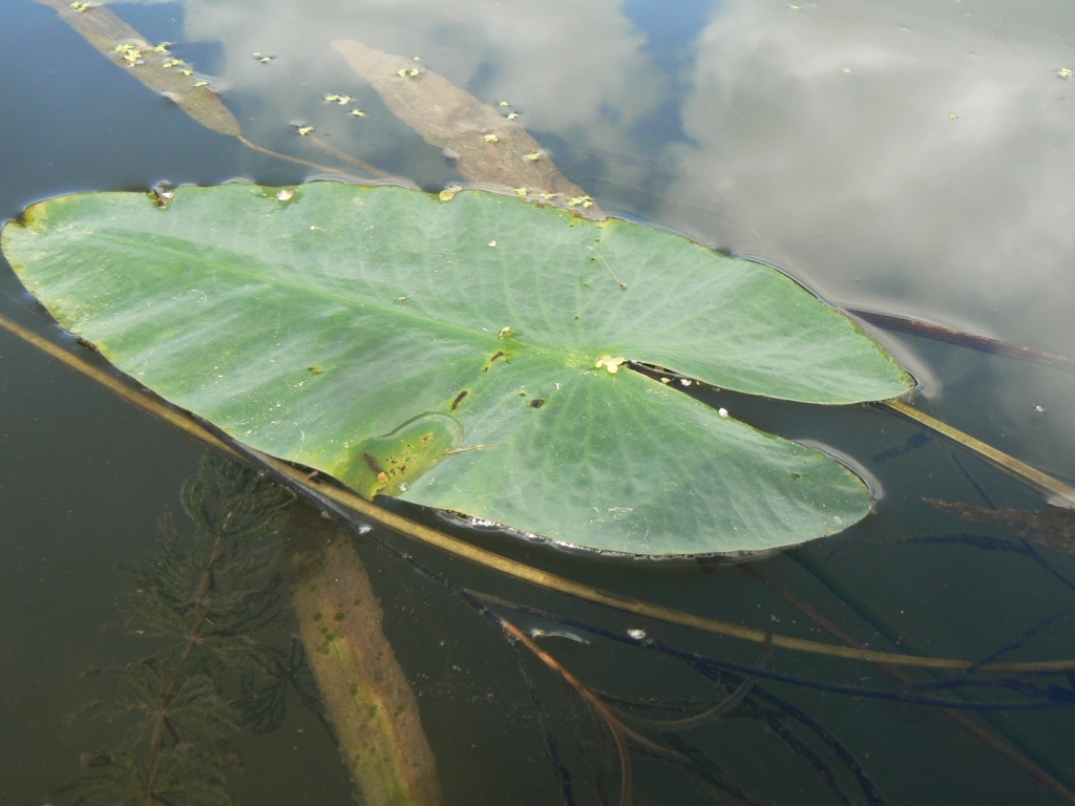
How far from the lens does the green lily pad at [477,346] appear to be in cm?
157

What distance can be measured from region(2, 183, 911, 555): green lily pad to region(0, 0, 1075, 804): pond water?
0.47 ft

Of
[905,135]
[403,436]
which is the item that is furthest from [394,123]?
[905,135]

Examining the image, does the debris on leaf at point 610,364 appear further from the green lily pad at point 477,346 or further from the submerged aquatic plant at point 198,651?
the submerged aquatic plant at point 198,651

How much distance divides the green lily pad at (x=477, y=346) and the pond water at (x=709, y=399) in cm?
14

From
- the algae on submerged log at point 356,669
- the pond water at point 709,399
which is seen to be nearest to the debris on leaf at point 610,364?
the pond water at point 709,399

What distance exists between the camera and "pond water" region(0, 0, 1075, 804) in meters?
1.36

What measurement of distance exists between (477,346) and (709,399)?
0.62 metres

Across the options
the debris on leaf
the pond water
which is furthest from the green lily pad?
the pond water

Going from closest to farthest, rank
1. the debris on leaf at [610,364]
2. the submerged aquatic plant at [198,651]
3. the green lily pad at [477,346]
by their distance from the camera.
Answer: the submerged aquatic plant at [198,651] → the green lily pad at [477,346] → the debris on leaf at [610,364]

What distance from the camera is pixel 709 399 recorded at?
1.95m

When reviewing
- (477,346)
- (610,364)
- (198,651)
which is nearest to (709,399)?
(610,364)

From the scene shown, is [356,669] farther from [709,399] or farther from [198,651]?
[709,399]

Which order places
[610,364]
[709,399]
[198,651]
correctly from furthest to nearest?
1. [709,399]
2. [610,364]
3. [198,651]

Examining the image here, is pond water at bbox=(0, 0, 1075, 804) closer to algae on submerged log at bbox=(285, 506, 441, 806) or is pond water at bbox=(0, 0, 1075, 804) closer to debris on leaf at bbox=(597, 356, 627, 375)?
algae on submerged log at bbox=(285, 506, 441, 806)
